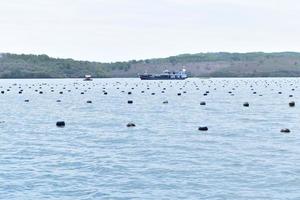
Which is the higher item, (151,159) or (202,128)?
(151,159)

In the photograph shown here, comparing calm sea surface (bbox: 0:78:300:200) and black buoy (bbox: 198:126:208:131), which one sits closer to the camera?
calm sea surface (bbox: 0:78:300:200)

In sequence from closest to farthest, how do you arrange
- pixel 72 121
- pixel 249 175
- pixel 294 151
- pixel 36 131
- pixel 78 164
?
pixel 249 175
pixel 78 164
pixel 294 151
pixel 36 131
pixel 72 121

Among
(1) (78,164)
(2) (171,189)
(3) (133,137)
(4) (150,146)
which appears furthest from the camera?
(3) (133,137)

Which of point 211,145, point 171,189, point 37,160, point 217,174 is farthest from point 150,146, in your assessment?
point 171,189

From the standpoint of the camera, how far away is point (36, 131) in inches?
2434

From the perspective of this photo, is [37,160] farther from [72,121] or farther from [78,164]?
[72,121]

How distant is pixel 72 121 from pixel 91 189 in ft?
130

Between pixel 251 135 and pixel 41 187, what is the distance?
25.2 m

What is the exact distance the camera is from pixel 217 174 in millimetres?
37250

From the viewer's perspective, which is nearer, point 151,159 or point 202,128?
point 151,159

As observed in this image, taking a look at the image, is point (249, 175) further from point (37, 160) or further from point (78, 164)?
point (37, 160)

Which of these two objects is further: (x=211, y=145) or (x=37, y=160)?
(x=211, y=145)

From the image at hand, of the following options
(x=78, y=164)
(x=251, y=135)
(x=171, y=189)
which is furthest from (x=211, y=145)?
(x=171, y=189)

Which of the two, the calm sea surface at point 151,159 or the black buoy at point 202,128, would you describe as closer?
the calm sea surface at point 151,159
